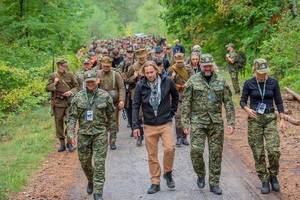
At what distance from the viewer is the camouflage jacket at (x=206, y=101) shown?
7.22 meters

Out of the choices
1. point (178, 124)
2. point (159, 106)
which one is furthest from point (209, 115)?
point (178, 124)

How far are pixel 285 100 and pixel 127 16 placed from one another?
107 m

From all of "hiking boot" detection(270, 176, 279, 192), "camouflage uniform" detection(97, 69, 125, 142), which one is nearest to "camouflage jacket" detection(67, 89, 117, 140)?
"hiking boot" detection(270, 176, 279, 192)

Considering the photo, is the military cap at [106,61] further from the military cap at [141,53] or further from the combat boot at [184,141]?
the combat boot at [184,141]

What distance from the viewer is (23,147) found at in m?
11.5

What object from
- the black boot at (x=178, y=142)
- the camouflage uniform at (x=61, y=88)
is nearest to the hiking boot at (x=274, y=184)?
the black boot at (x=178, y=142)

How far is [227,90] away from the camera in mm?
7281

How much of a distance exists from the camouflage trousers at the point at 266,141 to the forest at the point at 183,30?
8.39 meters

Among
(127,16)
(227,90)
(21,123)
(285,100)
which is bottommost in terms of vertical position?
(21,123)

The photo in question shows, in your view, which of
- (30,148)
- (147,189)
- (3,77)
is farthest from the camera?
(3,77)

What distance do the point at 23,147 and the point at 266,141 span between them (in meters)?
6.71

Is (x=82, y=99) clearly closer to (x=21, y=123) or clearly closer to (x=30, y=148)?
(x=30, y=148)

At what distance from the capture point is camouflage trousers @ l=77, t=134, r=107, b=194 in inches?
280

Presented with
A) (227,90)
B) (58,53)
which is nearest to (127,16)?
(58,53)
